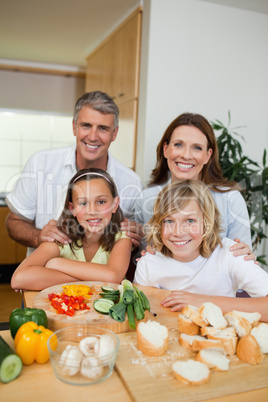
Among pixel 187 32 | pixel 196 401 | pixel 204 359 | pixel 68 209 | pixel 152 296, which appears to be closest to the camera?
pixel 196 401

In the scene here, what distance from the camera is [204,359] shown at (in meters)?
1.02

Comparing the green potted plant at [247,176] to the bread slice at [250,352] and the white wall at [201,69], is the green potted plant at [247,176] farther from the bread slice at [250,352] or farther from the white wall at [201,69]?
the bread slice at [250,352]

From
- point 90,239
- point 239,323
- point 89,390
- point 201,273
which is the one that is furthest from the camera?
point 90,239

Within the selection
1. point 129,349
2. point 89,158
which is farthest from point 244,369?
point 89,158

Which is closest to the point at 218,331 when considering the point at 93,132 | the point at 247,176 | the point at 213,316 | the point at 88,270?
the point at 213,316

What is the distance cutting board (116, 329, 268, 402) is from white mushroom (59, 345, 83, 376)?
123 mm

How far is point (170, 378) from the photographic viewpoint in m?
0.97

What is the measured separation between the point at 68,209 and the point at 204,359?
1.22 m

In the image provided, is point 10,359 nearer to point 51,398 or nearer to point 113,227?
point 51,398

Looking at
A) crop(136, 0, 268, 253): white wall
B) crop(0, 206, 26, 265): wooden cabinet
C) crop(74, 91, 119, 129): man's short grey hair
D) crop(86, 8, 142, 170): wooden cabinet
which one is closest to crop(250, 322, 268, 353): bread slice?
crop(74, 91, 119, 129): man's short grey hair

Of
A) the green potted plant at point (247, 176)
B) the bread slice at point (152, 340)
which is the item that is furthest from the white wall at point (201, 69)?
the bread slice at point (152, 340)

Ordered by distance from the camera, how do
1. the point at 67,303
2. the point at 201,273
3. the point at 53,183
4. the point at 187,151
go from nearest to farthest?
the point at 67,303 < the point at 201,273 < the point at 187,151 < the point at 53,183

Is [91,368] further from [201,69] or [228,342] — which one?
[201,69]

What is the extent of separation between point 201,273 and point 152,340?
0.70 metres
